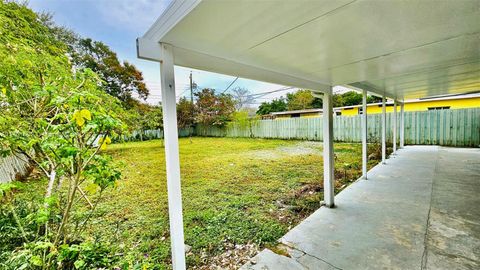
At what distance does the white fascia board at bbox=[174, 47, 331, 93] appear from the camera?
59.1 inches

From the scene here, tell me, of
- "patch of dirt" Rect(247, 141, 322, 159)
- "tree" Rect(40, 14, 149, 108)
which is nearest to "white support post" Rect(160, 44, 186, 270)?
"patch of dirt" Rect(247, 141, 322, 159)

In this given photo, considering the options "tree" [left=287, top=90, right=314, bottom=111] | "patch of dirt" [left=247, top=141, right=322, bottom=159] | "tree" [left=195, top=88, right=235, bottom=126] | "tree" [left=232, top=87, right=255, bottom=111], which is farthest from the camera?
"tree" [left=287, top=90, right=314, bottom=111]

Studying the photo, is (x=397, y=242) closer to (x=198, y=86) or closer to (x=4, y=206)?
(x=4, y=206)

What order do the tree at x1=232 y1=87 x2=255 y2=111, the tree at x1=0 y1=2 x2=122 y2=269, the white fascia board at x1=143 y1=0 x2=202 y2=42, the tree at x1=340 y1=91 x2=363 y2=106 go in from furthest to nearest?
the tree at x1=340 y1=91 x2=363 y2=106, the tree at x1=232 y1=87 x2=255 y2=111, the tree at x1=0 y1=2 x2=122 y2=269, the white fascia board at x1=143 y1=0 x2=202 y2=42

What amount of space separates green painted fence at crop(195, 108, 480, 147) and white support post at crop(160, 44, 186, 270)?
9.40 metres

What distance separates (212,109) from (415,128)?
1271cm

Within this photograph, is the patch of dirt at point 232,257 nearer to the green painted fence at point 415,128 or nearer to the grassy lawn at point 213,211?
the grassy lawn at point 213,211

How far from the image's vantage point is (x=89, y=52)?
33.7ft

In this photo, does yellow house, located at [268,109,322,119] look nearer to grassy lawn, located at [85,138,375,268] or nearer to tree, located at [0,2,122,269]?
grassy lawn, located at [85,138,375,268]

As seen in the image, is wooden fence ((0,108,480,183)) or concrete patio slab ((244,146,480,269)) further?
wooden fence ((0,108,480,183))

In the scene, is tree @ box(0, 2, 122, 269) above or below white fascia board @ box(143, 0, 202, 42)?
below

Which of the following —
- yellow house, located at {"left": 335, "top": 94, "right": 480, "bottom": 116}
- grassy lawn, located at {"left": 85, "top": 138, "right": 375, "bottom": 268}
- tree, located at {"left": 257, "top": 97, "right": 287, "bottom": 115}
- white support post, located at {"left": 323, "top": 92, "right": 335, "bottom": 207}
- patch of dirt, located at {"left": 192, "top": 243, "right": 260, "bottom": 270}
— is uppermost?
tree, located at {"left": 257, "top": 97, "right": 287, "bottom": 115}

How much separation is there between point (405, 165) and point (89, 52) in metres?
14.3

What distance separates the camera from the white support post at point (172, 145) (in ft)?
4.46
